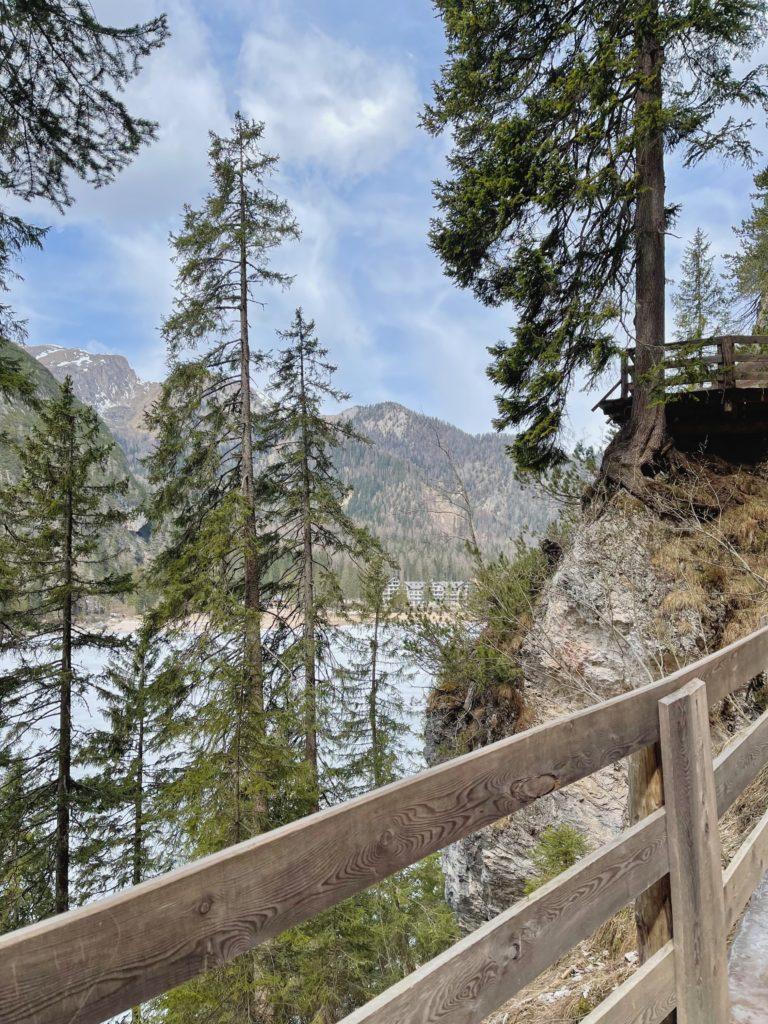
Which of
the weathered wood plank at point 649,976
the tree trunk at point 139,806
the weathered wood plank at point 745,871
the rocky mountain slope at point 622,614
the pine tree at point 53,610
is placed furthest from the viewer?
the tree trunk at point 139,806

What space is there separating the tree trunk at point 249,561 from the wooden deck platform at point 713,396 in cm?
647

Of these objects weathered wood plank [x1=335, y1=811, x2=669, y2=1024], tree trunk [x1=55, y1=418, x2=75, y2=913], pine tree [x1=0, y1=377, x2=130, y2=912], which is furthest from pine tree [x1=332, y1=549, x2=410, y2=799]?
weathered wood plank [x1=335, y1=811, x2=669, y2=1024]

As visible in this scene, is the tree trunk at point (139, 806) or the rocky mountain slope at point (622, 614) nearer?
the rocky mountain slope at point (622, 614)

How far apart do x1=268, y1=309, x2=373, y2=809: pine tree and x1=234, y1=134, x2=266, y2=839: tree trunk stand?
7.04 ft

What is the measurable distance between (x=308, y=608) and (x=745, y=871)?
1174cm

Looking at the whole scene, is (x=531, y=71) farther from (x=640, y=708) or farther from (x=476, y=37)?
(x=640, y=708)

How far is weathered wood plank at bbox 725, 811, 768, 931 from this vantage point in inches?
93.4

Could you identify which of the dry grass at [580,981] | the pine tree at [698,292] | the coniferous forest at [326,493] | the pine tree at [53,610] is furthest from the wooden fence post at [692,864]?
the pine tree at [698,292]

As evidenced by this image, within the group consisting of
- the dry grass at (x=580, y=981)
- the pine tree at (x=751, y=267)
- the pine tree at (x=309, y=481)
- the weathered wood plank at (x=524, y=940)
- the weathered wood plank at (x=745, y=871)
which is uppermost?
the pine tree at (x=751, y=267)

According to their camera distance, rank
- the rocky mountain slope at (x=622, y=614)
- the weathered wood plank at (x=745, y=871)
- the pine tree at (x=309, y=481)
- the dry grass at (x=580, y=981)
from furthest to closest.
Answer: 1. the pine tree at (x=309, y=481)
2. the rocky mountain slope at (x=622, y=614)
3. the dry grass at (x=580, y=981)
4. the weathered wood plank at (x=745, y=871)

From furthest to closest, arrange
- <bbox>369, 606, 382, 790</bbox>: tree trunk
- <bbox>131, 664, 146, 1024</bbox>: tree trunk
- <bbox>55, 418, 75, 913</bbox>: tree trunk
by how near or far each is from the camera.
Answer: <bbox>369, 606, 382, 790</bbox>: tree trunk < <bbox>131, 664, 146, 1024</bbox>: tree trunk < <bbox>55, 418, 75, 913</bbox>: tree trunk

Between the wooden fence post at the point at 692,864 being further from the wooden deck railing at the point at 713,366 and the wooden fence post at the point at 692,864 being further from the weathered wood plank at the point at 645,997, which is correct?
the wooden deck railing at the point at 713,366

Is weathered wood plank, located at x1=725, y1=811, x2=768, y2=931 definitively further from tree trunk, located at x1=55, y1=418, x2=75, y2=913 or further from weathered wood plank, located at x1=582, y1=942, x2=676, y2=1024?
tree trunk, located at x1=55, y1=418, x2=75, y2=913

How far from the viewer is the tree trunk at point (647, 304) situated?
9664mm
